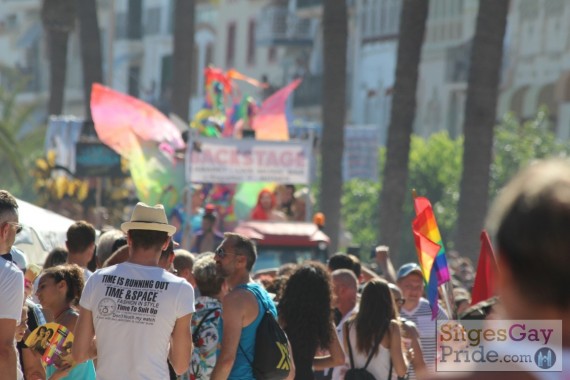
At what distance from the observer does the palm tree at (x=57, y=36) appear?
31781mm

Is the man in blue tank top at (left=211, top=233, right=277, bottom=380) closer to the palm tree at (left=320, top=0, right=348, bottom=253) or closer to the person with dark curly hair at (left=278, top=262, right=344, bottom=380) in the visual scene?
the person with dark curly hair at (left=278, top=262, right=344, bottom=380)

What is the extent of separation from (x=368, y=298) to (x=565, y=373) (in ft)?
19.9

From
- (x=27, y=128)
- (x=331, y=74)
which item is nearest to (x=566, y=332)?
(x=331, y=74)

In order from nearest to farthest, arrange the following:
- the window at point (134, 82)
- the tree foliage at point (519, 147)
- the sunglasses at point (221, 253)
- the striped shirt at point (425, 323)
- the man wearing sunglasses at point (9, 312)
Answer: the man wearing sunglasses at point (9, 312), the sunglasses at point (221, 253), the striped shirt at point (425, 323), the tree foliage at point (519, 147), the window at point (134, 82)

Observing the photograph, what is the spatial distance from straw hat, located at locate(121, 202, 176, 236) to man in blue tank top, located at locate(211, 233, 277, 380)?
66cm

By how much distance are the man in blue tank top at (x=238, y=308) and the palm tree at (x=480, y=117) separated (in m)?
13.9

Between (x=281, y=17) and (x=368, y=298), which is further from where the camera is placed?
(x=281, y=17)

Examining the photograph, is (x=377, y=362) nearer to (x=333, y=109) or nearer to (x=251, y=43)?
(x=333, y=109)

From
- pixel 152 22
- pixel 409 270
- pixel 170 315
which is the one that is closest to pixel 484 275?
pixel 409 270

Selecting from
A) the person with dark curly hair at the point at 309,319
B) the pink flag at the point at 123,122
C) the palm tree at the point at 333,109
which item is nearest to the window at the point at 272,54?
the palm tree at the point at 333,109

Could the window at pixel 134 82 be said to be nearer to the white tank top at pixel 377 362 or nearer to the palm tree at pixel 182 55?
the palm tree at pixel 182 55

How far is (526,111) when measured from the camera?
50094 millimetres

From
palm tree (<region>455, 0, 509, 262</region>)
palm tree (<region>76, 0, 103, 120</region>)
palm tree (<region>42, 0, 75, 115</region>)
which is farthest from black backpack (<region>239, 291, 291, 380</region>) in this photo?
palm tree (<region>76, 0, 103, 120</region>)

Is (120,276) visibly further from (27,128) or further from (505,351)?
(27,128)
